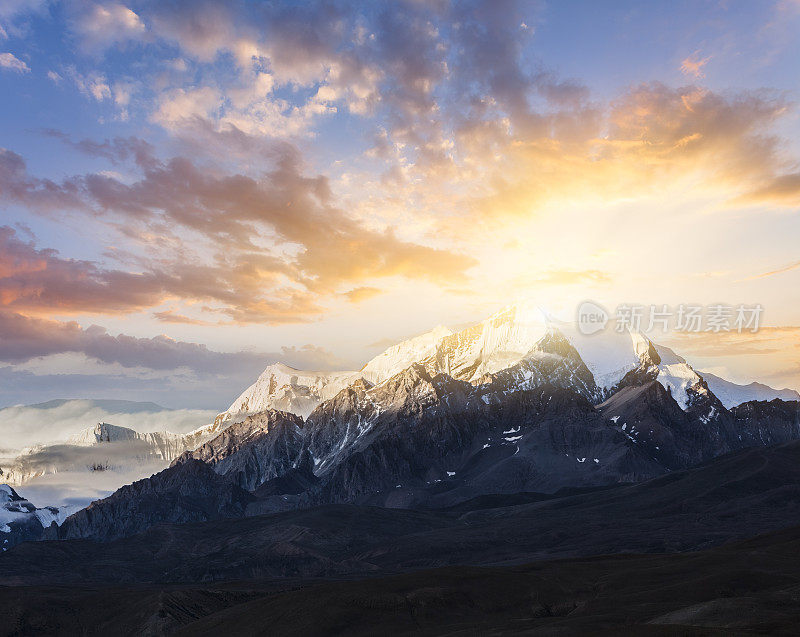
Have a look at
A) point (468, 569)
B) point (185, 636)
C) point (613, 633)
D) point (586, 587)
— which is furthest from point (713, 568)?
point (185, 636)

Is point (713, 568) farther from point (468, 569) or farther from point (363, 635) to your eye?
point (363, 635)

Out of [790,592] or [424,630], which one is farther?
[424,630]

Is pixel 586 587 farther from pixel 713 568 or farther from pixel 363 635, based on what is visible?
pixel 363 635

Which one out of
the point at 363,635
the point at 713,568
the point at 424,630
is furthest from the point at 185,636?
the point at 713,568

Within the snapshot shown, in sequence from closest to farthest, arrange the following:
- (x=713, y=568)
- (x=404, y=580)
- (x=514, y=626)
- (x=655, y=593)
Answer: (x=514, y=626), (x=655, y=593), (x=713, y=568), (x=404, y=580)

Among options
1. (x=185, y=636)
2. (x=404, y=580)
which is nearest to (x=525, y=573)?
(x=404, y=580)

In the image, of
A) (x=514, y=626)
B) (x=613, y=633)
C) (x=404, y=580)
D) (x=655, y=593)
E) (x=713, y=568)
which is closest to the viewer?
(x=613, y=633)

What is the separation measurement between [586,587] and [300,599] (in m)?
65.7

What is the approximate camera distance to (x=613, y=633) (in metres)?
105

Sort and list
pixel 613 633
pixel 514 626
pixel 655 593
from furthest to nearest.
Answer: pixel 655 593 → pixel 514 626 → pixel 613 633

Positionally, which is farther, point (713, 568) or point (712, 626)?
point (713, 568)

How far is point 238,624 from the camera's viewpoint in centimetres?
17838

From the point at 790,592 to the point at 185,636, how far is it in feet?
418

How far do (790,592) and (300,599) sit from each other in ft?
333
